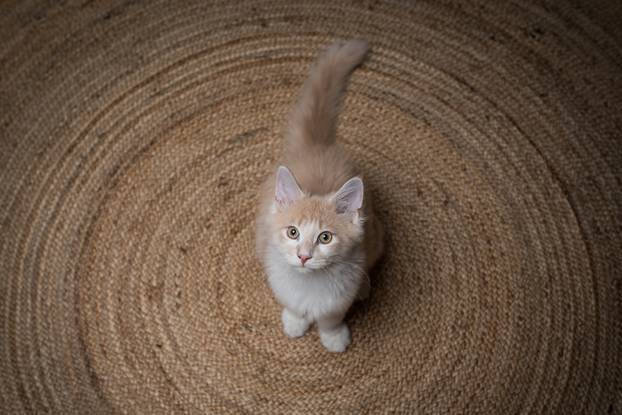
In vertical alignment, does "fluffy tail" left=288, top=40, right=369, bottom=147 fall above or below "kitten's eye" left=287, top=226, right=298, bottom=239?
above

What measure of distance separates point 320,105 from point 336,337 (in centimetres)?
56

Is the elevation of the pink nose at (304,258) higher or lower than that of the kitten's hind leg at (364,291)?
lower

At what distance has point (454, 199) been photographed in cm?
153

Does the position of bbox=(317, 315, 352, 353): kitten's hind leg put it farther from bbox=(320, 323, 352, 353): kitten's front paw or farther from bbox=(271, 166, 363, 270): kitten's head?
bbox=(271, 166, 363, 270): kitten's head

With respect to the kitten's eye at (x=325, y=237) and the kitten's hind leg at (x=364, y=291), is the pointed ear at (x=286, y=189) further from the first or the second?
the kitten's hind leg at (x=364, y=291)

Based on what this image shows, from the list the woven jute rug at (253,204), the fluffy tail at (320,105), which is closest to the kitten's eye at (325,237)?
the fluffy tail at (320,105)

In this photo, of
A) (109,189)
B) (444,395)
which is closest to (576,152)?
(444,395)

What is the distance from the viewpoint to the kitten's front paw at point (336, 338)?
55.5 inches

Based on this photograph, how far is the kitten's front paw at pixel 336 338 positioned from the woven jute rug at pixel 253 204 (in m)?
0.02

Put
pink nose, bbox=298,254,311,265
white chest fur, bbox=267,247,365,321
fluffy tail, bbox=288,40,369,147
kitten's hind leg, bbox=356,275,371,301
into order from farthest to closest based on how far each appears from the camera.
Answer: kitten's hind leg, bbox=356,275,371,301
fluffy tail, bbox=288,40,369,147
white chest fur, bbox=267,247,365,321
pink nose, bbox=298,254,311,265

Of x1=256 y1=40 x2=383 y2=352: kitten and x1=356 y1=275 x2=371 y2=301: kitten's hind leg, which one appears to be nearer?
x1=256 y1=40 x2=383 y2=352: kitten

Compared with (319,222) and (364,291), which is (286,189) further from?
(364,291)

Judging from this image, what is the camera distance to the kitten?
110 centimetres

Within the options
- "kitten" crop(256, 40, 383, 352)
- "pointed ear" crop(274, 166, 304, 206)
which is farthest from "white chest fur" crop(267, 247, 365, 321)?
"pointed ear" crop(274, 166, 304, 206)
